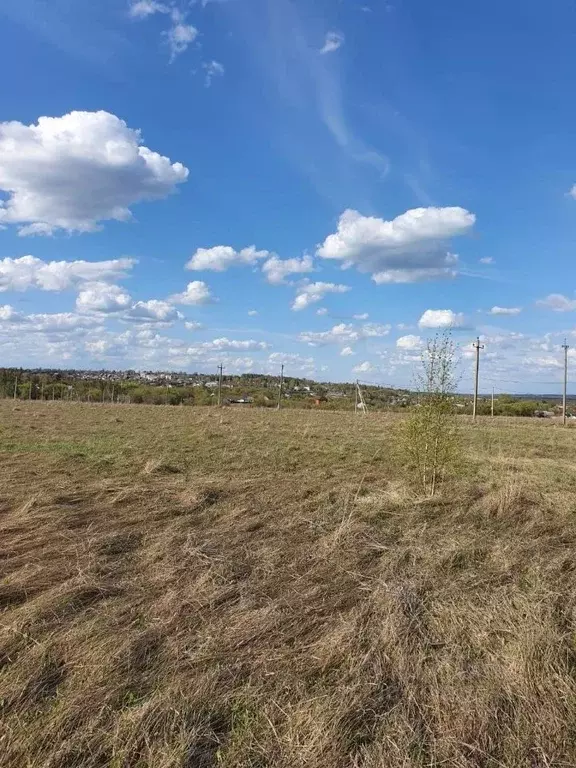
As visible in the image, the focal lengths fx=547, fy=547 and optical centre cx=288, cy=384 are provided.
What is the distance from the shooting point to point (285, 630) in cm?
421

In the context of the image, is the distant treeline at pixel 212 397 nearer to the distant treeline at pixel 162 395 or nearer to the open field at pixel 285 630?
the distant treeline at pixel 162 395

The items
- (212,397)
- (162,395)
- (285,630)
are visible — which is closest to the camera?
(285,630)

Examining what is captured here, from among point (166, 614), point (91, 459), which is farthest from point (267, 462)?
point (166, 614)

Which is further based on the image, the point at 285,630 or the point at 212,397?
the point at 212,397

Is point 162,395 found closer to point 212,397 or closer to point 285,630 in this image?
point 212,397

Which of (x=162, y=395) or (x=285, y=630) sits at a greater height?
(x=162, y=395)

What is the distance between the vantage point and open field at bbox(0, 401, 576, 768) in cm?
290

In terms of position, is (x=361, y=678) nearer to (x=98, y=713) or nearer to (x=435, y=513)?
(x=98, y=713)

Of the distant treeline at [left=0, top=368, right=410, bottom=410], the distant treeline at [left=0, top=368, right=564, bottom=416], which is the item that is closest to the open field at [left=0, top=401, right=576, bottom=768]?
the distant treeline at [left=0, top=368, right=564, bottom=416]

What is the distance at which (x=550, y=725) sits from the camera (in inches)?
120

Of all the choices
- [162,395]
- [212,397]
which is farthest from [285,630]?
[162,395]

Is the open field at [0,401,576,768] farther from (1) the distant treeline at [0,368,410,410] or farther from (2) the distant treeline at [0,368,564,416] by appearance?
(1) the distant treeline at [0,368,410,410]

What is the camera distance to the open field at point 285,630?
2.90m

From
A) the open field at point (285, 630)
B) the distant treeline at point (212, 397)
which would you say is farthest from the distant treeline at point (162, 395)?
the open field at point (285, 630)
